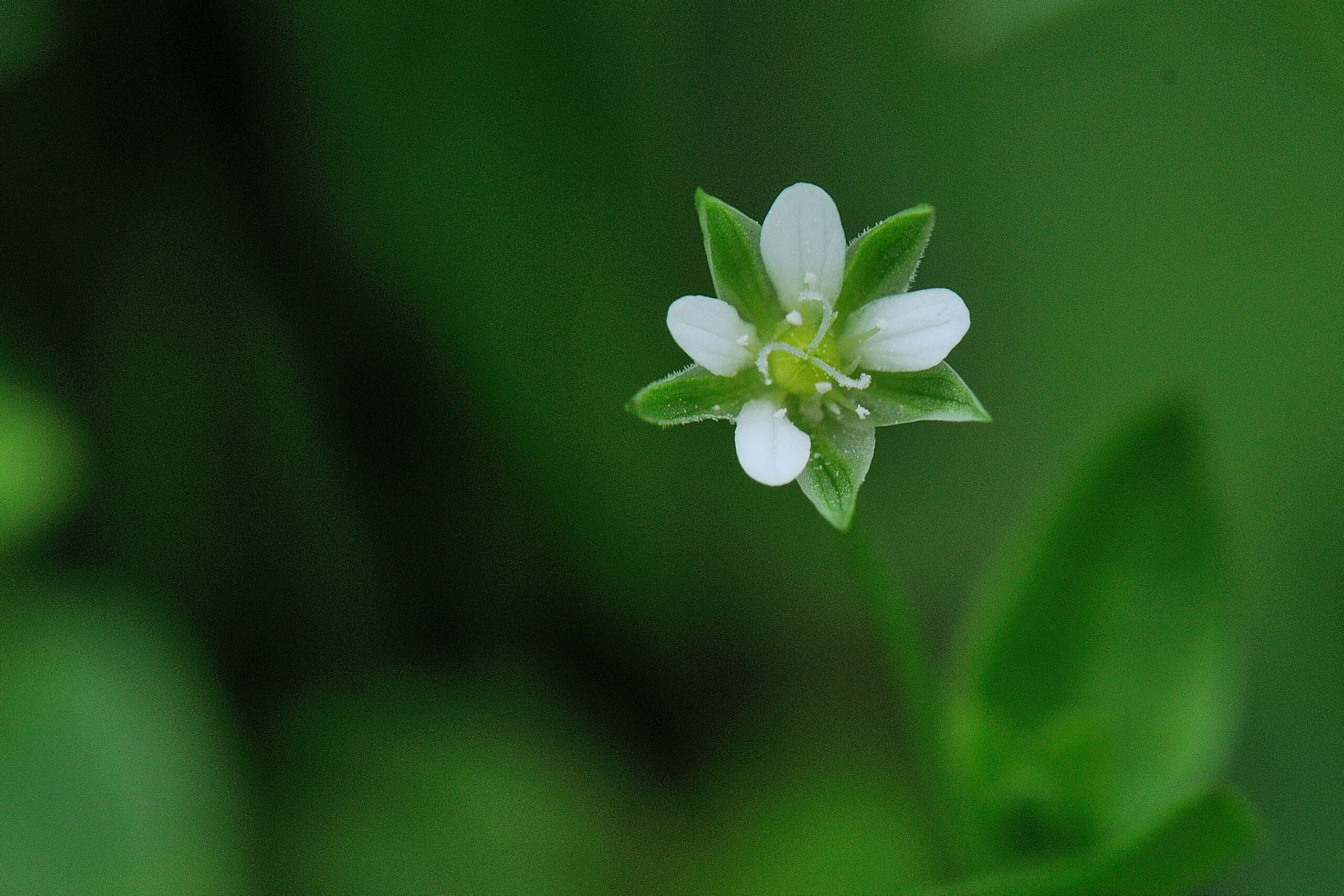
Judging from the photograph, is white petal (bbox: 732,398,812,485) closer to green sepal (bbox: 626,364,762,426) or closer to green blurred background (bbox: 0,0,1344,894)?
green sepal (bbox: 626,364,762,426)

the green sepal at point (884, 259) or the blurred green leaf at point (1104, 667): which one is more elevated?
the green sepal at point (884, 259)

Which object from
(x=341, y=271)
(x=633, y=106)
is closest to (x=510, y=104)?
(x=633, y=106)

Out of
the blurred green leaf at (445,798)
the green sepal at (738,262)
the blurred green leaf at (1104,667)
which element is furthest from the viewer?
the blurred green leaf at (445,798)

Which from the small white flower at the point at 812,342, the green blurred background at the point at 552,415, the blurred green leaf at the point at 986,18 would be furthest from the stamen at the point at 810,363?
the green blurred background at the point at 552,415

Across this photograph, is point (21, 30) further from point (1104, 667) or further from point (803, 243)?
point (1104, 667)

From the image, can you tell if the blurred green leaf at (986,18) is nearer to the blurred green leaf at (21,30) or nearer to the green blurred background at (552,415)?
the green blurred background at (552,415)

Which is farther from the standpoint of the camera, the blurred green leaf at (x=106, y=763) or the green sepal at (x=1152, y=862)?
the blurred green leaf at (x=106, y=763)

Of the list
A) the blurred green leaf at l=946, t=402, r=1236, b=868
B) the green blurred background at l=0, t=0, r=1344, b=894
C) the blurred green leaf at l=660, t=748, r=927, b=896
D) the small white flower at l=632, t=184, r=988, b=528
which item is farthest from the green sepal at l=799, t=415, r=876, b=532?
the blurred green leaf at l=660, t=748, r=927, b=896

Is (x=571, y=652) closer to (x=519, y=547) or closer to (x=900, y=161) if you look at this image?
(x=519, y=547)
